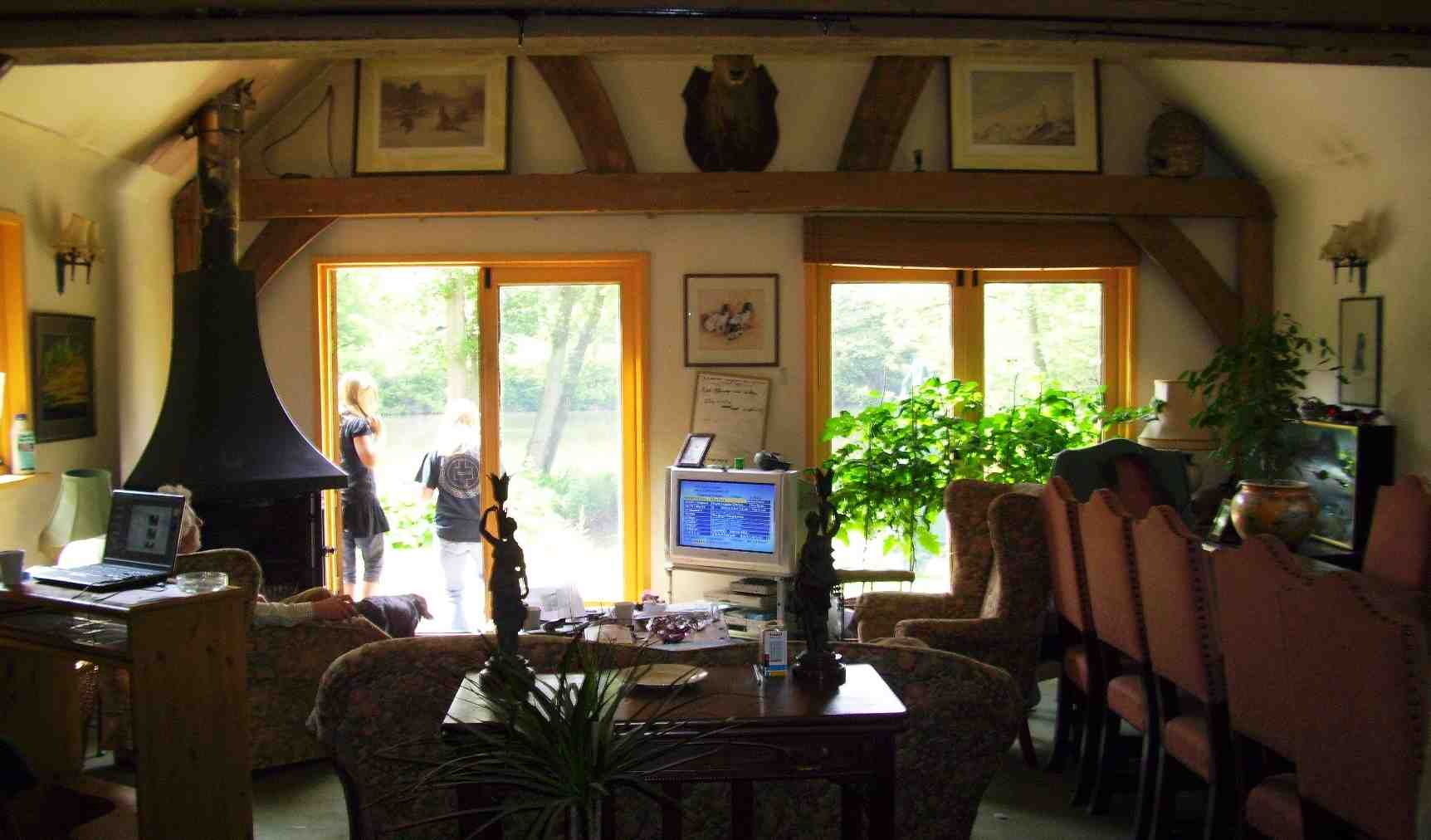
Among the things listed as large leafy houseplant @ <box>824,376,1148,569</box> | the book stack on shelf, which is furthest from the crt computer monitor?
large leafy houseplant @ <box>824,376,1148,569</box>

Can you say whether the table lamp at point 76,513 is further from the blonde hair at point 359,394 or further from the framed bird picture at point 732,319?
the framed bird picture at point 732,319

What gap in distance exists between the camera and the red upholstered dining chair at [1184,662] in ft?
9.62

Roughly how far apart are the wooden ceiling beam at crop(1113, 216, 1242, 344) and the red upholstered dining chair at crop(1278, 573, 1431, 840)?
13.4 ft

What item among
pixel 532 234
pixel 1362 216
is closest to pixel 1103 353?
pixel 1362 216

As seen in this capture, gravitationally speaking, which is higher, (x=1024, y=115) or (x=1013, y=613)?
(x=1024, y=115)

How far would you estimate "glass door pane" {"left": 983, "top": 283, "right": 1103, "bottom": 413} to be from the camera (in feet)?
21.0

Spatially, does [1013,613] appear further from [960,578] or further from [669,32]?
[669,32]

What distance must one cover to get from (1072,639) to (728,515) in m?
1.51

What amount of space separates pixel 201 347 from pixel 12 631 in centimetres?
211

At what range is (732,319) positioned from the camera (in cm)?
618

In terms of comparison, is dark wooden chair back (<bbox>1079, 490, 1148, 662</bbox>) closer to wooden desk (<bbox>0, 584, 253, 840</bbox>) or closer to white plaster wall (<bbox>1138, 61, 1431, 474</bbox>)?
white plaster wall (<bbox>1138, 61, 1431, 474</bbox>)

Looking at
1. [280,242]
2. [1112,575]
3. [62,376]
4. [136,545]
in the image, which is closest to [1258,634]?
[1112,575]

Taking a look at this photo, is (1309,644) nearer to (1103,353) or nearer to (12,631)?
(12,631)

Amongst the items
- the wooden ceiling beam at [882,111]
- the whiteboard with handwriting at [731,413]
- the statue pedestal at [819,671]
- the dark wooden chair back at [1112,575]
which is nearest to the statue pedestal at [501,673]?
the statue pedestal at [819,671]
